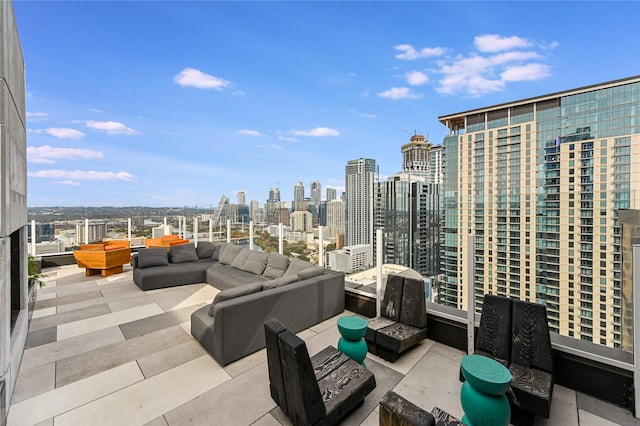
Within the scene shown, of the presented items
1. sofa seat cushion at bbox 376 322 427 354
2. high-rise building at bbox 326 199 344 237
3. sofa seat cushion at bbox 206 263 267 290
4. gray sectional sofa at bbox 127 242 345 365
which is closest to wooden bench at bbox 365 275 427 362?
sofa seat cushion at bbox 376 322 427 354

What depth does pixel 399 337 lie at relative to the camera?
2.62 metres

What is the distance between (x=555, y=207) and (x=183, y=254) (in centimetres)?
684

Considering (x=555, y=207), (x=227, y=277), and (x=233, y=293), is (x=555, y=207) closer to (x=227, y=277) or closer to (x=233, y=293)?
(x=233, y=293)

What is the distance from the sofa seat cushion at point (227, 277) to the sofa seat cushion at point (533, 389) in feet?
12.5

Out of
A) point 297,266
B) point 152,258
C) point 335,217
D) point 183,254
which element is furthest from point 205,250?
point 335,217

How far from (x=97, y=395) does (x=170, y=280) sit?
328 cm

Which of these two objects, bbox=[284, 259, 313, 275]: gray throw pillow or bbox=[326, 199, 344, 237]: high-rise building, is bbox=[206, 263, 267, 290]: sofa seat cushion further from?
bbox=[326, 199, 344, 237]: high-rise building

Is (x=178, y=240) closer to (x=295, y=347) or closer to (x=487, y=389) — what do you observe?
(x=295, y=347)

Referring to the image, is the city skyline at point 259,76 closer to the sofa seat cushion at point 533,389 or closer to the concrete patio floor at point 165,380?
the concrete patio floor at point 165,380

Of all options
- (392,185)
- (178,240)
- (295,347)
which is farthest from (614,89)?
(178,240)

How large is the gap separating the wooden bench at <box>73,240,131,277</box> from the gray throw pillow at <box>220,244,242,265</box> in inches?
101

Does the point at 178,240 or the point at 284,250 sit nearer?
the point at 284,250

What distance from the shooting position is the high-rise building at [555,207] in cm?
232

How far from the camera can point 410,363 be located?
260cm
